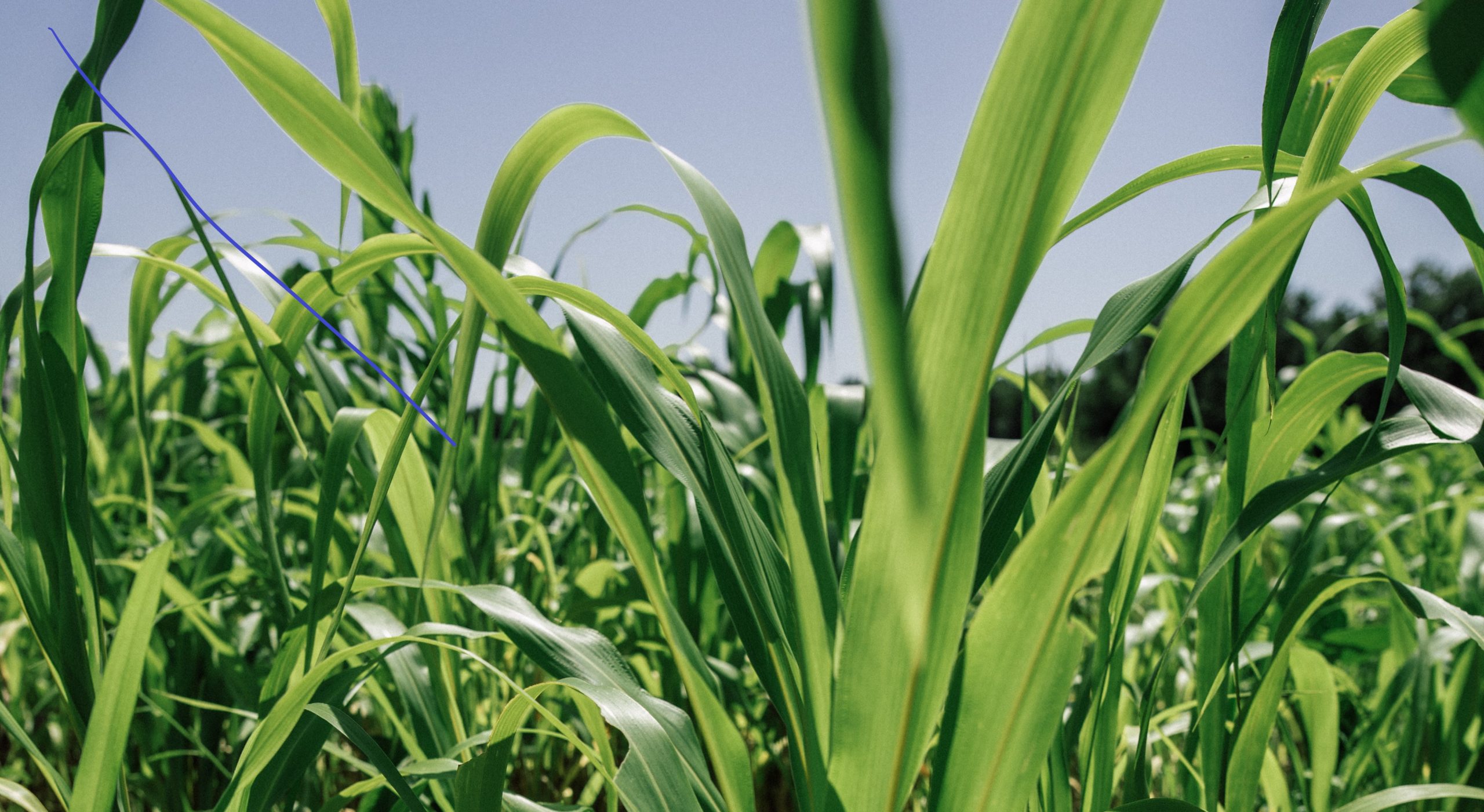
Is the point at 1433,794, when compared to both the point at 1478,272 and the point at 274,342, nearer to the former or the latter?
the point at 1478,272

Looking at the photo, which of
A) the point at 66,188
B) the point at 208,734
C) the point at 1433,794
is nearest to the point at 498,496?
the point at 208,734

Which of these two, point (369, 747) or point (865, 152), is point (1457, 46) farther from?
point (369, 747)

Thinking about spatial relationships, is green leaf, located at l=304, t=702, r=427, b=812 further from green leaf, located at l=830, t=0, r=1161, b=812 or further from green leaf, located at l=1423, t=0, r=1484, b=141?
green leaf, located at l=1423, t=0, r=1484, b=141

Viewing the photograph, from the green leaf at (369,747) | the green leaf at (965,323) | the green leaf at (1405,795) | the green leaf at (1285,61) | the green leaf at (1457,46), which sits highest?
the green leaf at (1285,61)

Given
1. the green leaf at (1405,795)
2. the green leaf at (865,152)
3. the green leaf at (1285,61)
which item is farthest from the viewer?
the green leaf at (1405,795)

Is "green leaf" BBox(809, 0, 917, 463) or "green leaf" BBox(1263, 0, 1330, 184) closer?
"green leaf" BBox(809, 0, 917, 463)

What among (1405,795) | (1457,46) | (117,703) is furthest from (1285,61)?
(117,703)

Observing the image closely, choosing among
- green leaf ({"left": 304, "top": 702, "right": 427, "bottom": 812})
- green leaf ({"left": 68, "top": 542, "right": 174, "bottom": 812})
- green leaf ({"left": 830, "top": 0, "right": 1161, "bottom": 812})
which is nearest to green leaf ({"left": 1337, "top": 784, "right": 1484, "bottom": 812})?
green leaf ({"left": 830, "top": 0, "right": 1161, "bottom": 812})

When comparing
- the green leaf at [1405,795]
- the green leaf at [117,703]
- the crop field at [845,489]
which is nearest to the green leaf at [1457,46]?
the crop field at [845,489]

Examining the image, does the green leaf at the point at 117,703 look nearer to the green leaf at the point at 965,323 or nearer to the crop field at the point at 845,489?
the crop field at the point at 845,489

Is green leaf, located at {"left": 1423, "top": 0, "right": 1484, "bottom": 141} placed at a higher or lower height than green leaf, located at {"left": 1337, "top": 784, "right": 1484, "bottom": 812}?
higher

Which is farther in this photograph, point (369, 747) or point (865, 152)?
point (369, 747)

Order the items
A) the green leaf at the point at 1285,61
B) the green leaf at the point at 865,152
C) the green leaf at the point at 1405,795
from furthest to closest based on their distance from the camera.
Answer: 1. the green leaf at the point at 1405,795
2. the green leaf at the point at 1285,61
3. the green leaf at the point at 865,152

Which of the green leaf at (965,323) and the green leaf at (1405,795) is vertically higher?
the green leaf at (965,323)
